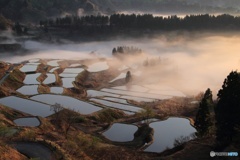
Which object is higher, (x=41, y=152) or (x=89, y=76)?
(x=41, y=152)

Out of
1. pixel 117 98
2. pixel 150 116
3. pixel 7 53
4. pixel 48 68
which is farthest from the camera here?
pixel 7 53

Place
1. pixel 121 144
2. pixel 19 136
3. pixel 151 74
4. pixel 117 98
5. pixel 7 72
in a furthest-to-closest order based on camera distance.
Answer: pixel 151 74, pixel 7 72, pixel 117 98, pixel 121 144, pixel 19 136

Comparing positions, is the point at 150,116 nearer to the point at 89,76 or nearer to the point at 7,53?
the point at 89,76

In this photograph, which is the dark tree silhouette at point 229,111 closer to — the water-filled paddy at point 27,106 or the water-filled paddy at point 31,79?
the water-filled paddy at point 27,106

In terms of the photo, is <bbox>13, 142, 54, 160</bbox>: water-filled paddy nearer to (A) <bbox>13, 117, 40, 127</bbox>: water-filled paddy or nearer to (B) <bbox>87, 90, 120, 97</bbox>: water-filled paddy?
(A) <bbox>13, 117, 40, 127</bbox>: water-filled paddy

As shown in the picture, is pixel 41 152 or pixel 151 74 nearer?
pixel 41 152

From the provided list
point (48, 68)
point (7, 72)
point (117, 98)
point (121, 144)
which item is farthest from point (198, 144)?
point (48, 68)
